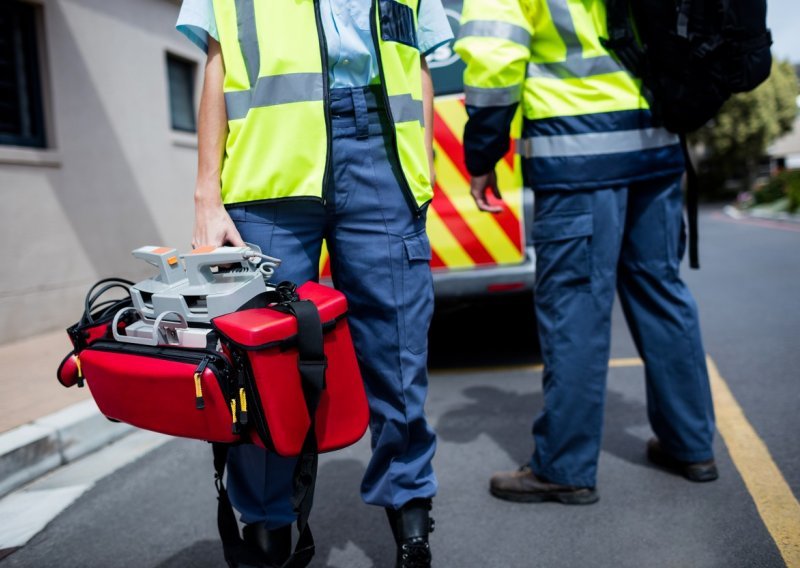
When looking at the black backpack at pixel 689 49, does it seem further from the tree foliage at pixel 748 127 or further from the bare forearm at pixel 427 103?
the tree foliage at pixel 748 127

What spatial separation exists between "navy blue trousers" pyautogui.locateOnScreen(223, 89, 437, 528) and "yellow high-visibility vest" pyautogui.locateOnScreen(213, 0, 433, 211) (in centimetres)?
6

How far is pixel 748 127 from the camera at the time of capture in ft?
131

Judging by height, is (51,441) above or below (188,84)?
below

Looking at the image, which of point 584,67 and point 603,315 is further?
point 603,315

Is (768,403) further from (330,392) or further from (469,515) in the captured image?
(330,392)

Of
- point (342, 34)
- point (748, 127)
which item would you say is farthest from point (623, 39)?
point (748, 127)

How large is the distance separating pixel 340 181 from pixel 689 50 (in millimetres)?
1283

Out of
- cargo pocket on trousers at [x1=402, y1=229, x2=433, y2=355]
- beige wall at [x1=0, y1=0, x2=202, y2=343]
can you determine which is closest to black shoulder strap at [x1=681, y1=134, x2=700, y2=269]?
cargo pocket on trousers at [x1=402, y1=229, x2=433, y2=355]

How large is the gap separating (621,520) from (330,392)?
1262 millimetres

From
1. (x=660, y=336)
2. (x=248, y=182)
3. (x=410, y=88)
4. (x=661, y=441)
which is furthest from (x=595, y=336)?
(x=248, y=182)

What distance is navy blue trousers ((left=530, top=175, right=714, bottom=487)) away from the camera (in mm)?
2482

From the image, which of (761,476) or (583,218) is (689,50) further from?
(761,476)

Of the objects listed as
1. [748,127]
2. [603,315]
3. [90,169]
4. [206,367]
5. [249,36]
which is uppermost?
[748,127]

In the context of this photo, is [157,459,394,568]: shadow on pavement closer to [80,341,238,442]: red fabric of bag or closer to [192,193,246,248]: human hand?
[80,341,238,442]: red fabric of bag
